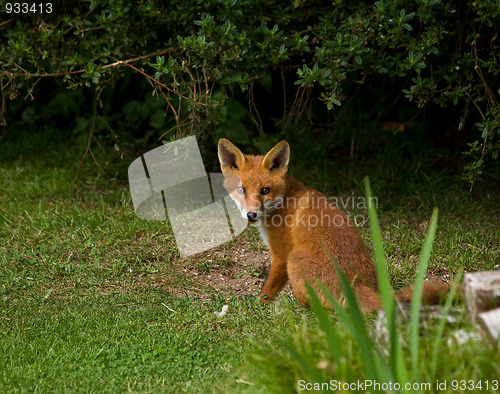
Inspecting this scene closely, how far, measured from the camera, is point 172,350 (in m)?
3.50

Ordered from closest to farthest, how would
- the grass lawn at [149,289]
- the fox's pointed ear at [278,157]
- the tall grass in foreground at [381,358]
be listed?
the tall grass in foreground at [381,358]
the grass lawn at [149,289]
the fox's pointed ear at [278,157]

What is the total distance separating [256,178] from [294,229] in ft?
1.58

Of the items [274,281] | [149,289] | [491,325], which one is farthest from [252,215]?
[491,325]

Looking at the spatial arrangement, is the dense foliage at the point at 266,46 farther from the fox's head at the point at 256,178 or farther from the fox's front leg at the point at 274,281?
the fox's front leg at the point at 274,281

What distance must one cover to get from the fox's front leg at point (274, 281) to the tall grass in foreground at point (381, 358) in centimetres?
129

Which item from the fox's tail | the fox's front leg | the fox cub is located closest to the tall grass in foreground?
the fox's tail

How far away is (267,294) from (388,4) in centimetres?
252

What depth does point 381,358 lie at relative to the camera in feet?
7.75

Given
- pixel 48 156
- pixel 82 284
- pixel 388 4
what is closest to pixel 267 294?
pixel 82 284

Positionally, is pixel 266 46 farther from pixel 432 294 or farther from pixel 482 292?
pixel 482 292

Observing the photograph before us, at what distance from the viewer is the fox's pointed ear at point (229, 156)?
429 centimetres

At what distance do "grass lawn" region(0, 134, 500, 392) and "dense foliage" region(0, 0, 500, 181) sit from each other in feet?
2.69

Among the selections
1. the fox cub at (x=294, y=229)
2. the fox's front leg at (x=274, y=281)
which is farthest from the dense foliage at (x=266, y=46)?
the fox's front leg at (x=274, y=281)

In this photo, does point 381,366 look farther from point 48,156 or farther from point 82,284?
point 48,156
